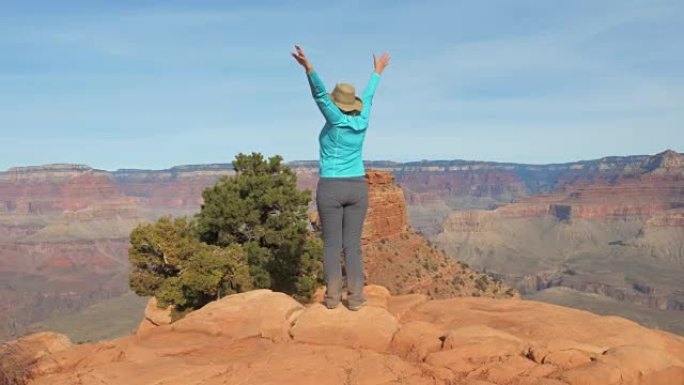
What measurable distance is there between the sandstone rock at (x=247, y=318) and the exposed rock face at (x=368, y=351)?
0.07ft

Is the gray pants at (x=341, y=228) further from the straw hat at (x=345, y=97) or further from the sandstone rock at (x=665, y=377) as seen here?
the sandstone rock at (x=665, y=377)

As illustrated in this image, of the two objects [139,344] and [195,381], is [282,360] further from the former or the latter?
A: [139,344]

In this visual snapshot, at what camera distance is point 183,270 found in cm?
2620

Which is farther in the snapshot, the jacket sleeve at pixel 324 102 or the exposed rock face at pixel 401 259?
the exposed rock face at pixel 401 259

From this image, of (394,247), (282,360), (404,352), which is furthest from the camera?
(394,247)

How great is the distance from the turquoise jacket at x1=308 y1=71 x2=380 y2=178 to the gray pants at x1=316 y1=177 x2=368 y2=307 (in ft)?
0.64

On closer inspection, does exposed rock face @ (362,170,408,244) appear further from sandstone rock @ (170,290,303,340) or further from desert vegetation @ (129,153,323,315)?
sandstone rock @ (170,290,303,340)

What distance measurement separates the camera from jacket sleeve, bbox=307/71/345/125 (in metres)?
10.4

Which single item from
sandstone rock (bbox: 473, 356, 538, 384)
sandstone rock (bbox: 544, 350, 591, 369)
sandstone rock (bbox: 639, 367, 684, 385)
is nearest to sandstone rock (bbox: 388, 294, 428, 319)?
sandstone rock (bbox: 473, 356, 538, 384)

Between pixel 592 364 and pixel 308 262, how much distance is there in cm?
1926

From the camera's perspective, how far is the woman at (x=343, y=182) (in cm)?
1108

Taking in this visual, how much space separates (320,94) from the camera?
34.5 feet

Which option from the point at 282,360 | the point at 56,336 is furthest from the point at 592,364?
the point at 56,336

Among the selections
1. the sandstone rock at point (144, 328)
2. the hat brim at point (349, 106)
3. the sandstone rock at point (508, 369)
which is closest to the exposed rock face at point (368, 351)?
the sandstone rock at point (508, 369)
